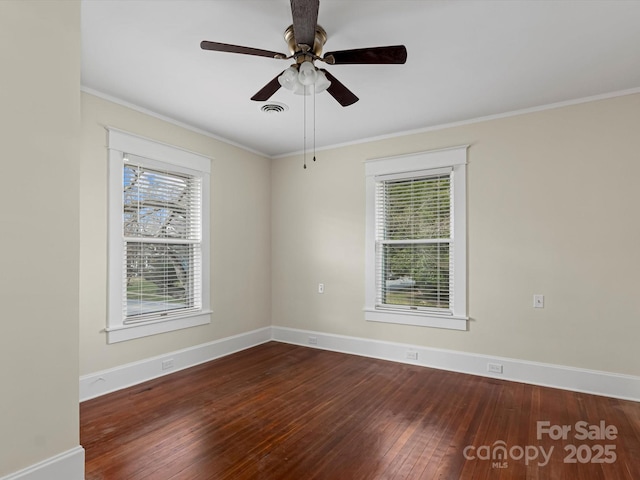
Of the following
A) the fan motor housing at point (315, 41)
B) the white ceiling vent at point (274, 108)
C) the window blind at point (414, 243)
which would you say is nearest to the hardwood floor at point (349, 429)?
the window blind at point (414, 243)

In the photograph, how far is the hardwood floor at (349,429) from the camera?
Answer: 218cm

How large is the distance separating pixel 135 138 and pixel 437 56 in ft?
9.55

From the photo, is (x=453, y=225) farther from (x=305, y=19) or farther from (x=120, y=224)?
(x=120, y=224)

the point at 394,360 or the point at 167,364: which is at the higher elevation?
the point at 167,364

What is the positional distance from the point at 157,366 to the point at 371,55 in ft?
11.7

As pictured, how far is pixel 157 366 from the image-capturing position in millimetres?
3756

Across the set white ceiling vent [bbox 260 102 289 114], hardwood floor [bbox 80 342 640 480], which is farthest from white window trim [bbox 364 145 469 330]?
white ceiling vent [bbox 260 102 289 114]

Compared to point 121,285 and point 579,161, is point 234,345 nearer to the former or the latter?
point 121,285

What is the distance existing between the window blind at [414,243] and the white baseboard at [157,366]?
1929 millimetres

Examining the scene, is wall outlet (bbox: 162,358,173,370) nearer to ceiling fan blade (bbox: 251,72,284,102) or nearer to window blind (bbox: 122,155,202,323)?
window blind (bbox: 122,155,202,323)

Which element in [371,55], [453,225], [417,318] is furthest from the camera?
[417,318]

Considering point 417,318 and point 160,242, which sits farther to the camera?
point 417,318

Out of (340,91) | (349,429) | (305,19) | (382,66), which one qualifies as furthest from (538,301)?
(305,19)

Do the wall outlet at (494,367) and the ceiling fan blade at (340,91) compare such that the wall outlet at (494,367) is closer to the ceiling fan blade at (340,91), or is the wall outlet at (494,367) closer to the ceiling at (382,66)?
the ceiling at (382,66)
